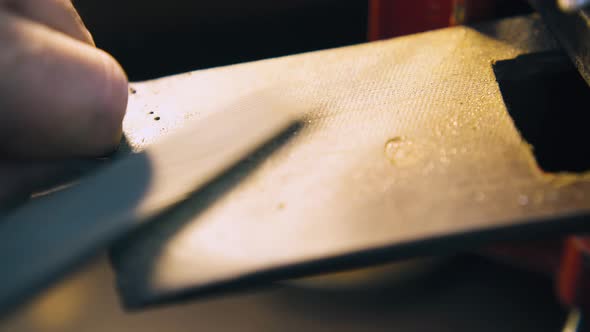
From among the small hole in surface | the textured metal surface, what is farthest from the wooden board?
the small hole in surface

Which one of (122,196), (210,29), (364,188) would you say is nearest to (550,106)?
(364,188)

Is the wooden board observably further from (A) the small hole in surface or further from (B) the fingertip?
(A) the small hole in surface

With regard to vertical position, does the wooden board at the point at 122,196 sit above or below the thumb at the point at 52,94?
below

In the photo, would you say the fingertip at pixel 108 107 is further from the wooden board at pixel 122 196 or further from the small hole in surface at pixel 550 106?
the small hole in surface at pixel 550 106

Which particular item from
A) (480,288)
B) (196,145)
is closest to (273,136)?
(196,145)

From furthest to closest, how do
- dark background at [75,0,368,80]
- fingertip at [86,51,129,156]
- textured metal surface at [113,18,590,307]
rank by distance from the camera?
dark background at [75,0,368,80] < fingertip at [86,51,129,156] < textured metal surface at [113,18,590,307]

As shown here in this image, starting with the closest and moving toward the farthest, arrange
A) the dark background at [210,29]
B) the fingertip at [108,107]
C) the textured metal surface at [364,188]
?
the textured metal surface at [364,188], the fingertip at [108,107], the dark background at [210,29]

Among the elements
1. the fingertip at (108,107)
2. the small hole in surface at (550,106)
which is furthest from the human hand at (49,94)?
the small hole in surface at (550,106)

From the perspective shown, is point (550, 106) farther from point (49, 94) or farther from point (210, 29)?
point (210, 29)
